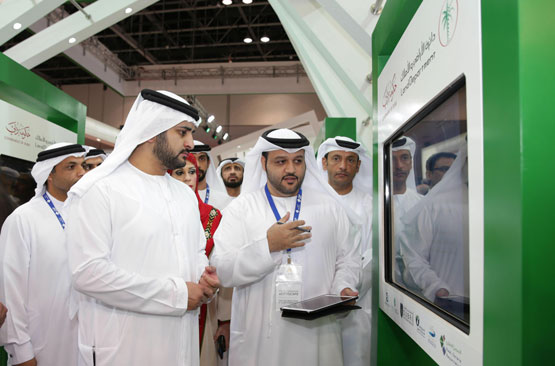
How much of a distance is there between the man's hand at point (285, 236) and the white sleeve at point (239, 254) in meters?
0.04

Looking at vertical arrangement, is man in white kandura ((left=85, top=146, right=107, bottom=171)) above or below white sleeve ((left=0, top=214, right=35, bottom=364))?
above

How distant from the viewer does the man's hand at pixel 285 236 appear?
8.44ft

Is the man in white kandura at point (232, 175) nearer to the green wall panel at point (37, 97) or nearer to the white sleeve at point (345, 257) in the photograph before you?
the green wall panel at point (37, 97)

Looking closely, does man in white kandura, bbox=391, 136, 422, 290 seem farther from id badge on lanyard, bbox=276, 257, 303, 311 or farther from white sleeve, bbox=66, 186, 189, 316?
white sleeve, bbox=66, 186, 189, 316

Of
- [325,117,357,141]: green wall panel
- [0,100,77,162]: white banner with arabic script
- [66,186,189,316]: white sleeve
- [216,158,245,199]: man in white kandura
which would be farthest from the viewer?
[216,158,245,199]: man in white kandura

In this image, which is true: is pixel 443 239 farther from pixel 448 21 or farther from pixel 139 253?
pixel 139 253

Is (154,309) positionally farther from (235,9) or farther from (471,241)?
(235,9)

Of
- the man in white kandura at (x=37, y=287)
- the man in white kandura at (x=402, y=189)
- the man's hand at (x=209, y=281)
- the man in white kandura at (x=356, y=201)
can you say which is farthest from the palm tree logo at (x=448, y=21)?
the man in white kandura at (x=37, y=287)

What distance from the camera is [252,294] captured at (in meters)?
2.72

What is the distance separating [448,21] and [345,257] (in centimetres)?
180

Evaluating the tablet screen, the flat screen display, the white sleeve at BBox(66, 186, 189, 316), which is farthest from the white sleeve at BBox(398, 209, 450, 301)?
the white sleeve at BBox(66, 186, 189, 316)

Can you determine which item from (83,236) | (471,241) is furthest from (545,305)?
(83,236)

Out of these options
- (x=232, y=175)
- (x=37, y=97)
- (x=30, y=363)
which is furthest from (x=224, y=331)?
(x=37, y=97)

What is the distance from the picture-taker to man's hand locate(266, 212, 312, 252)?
2572mm
